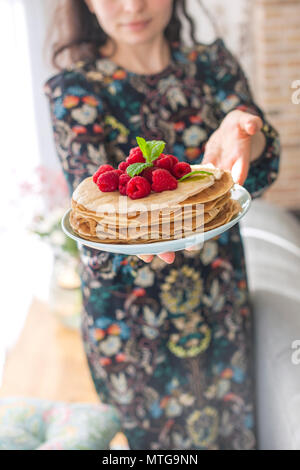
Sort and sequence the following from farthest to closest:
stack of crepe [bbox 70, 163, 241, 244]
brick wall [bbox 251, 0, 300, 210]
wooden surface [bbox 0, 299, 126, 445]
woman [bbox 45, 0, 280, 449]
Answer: brick wall [bbox 251, 0, 300, 210] < wooden surface [bbox 0, 299, 126, 445] < woman [bbox 45, 0, 280, 449] < stack of crepe [bbox 70, 163, 241, 244]

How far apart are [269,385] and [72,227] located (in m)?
0.55

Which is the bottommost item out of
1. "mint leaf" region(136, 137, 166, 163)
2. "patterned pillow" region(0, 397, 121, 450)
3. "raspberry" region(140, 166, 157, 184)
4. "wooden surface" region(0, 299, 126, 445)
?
"wooden surface" region(0, 299, 126, 445)

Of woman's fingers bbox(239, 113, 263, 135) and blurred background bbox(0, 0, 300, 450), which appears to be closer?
woman's fingers bbox(239, 113, 263, 135)

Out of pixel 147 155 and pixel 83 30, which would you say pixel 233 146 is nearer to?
pixel 147 155

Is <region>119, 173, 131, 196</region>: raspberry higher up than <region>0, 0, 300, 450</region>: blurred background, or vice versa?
<region>119, 173, 131, 196</region>: raspberry

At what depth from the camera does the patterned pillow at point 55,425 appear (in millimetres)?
818

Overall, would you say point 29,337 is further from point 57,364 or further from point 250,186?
point 250,186

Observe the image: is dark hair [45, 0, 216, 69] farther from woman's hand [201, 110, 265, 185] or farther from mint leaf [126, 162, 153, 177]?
mint leaf [126, 162, 153, 177]

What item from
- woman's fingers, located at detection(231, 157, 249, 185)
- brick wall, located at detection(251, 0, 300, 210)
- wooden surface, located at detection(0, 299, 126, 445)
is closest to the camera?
woman's fingers, located at detection(231, 157, 249, 185)

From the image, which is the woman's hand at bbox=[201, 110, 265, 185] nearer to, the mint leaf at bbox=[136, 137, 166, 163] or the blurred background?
the mint leaf at bbox=[136, 137, 166, 163]

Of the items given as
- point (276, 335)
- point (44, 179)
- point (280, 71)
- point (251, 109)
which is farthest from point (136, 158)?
point (280, 71)

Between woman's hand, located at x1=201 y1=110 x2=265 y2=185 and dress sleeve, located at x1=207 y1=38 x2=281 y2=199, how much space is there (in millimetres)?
66

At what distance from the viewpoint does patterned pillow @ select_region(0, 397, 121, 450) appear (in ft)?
2.68

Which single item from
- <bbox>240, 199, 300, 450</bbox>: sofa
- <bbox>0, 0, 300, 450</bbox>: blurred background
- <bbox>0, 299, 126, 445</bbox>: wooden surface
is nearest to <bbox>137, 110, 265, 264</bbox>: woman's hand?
<bbox>240, 199, 300, 450</bbox>: sofa
